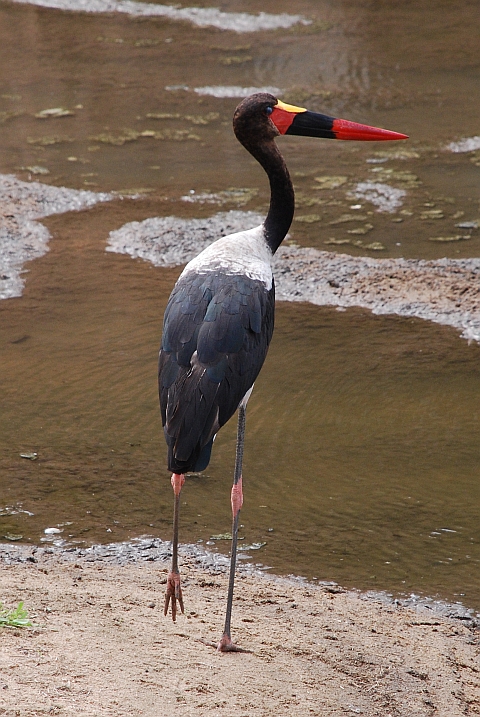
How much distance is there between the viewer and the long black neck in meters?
4.15

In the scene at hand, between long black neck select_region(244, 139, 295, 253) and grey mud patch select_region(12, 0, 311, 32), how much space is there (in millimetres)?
10914

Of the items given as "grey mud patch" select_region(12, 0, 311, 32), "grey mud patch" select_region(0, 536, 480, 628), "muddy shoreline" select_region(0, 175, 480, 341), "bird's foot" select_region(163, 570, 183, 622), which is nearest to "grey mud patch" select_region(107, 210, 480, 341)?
"muddy shoreline" select_region(0, 175, 480, 341)

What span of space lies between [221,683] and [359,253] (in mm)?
4744

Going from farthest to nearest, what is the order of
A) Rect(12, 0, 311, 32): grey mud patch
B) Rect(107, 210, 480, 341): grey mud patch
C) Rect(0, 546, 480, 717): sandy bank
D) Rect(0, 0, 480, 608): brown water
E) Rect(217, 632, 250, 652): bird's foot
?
Rect(12, 0, 311, 32): grey mud patch, Rect(107, 210, 480, 341): grey mud patch, Rect(0, 0, 480, 608): brown water, Rect(217, 632, 250, 652): bird's foot, Rect(0, 546, 480, 717): sandy bank

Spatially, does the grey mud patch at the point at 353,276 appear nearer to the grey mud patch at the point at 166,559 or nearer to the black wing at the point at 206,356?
the grey mud patch at the point at 166,559

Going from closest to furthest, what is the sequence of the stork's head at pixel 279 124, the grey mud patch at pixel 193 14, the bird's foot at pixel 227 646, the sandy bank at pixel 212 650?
the sandy bank at pixel 212 650
the bird's foot at pixel 227 646
the stork's head at pixel 279 124
the grey mud patch at pixel 193 14

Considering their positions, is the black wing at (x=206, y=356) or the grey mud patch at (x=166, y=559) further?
the grey mud patch at (x=166, y=559)

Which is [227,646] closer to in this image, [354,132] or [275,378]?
[354,132]

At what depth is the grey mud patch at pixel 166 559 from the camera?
383 centimetres

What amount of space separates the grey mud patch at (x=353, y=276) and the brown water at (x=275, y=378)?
0.17 m

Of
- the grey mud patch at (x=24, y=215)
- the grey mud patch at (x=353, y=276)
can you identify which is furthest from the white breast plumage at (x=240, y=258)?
the grey mud patch at (x=24, y=215)

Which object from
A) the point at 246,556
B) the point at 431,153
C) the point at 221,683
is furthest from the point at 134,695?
the point at 431,153

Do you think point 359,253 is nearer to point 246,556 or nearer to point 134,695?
point 246,556

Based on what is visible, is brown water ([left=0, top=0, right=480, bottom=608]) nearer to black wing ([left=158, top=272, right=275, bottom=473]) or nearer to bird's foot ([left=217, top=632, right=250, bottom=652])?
bird's foot ([left=217, top=632, right=250, bottom=652])
